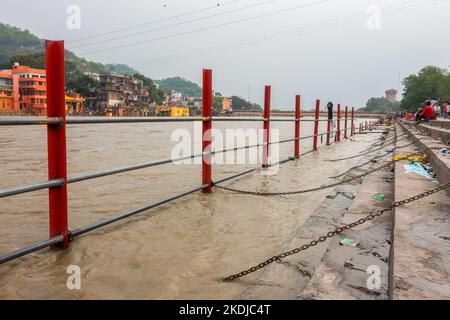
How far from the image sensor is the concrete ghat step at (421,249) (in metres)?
1.42

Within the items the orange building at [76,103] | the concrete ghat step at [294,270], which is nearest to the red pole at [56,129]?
the concrete ghat step at [294,270]

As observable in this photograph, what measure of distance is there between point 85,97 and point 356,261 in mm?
69599

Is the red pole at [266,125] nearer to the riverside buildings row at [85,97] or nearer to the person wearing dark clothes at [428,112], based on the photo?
the person wearing dark clothes at [428,112]

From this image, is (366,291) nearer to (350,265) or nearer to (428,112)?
(350,265)

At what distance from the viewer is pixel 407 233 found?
2.03 meters

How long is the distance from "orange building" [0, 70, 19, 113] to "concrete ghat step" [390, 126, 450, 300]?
183 feet

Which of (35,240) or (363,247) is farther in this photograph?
(35,240)

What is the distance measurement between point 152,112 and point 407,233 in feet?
267

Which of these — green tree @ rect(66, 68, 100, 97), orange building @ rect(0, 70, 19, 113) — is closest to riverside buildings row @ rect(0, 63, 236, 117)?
orange building @ rect(0, 70, 19, 113)

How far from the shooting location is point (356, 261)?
6.29 feet

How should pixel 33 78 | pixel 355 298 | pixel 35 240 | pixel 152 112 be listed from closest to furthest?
1. pixel 355 298
2. pixel 35 240
3. pixel 33 78
4. pixel 152 112

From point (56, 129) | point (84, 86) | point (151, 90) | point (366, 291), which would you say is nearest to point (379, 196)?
point (366, 291)

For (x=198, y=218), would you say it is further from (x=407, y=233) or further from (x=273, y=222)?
(x=407, y=233)
